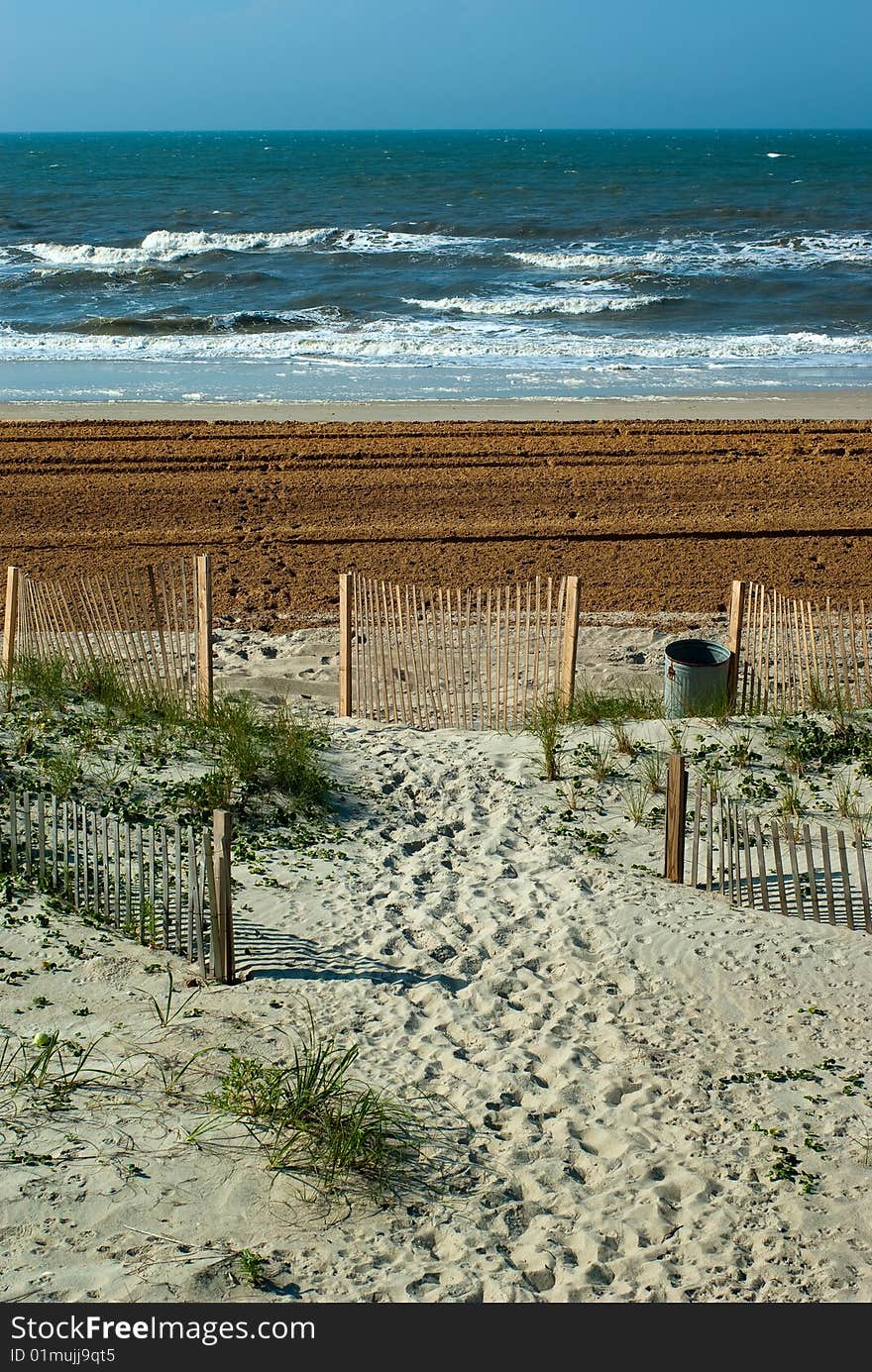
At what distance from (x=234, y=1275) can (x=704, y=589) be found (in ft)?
30.6

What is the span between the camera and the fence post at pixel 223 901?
623 cm

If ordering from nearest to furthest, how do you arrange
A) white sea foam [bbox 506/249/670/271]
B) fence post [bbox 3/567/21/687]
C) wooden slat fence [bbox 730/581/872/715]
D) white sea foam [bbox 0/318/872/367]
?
wooden slat fence [bbox 730/581/872/715] → fence post [bbox 3/567/21/687] → white sea foam [bbox 0/318/872/367] → white sea foam [bbox 506/249/670/271]

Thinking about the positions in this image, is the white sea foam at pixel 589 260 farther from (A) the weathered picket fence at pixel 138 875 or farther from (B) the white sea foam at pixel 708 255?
(A) the weathered picket fence at pixel 138 875

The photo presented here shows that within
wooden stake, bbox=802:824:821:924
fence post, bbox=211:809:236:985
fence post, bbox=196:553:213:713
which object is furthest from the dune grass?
fence post, bbox=196:553:213:713

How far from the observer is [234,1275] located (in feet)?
14.6

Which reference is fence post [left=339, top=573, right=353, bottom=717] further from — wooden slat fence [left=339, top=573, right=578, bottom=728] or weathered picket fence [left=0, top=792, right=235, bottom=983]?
weathered picket fence [left=0, top=792, right=235, bottom=983]

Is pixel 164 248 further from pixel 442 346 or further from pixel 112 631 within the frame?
pixel 112 631

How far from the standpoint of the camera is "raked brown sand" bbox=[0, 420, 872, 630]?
42.7ft

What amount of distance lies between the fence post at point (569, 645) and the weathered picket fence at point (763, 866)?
6.77 feet

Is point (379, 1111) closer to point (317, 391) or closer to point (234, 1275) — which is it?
point (234, 1275)

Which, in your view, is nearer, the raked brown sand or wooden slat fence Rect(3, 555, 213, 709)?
wooden slat fence Rect(3, 555, 213, 709)

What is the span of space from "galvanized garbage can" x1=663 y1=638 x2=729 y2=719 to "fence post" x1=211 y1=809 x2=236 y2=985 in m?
4.08

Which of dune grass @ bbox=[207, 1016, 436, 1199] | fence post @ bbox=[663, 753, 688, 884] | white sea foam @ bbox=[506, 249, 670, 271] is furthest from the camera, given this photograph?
white sea foam @ bbox=[506, 249, 670, 271]
